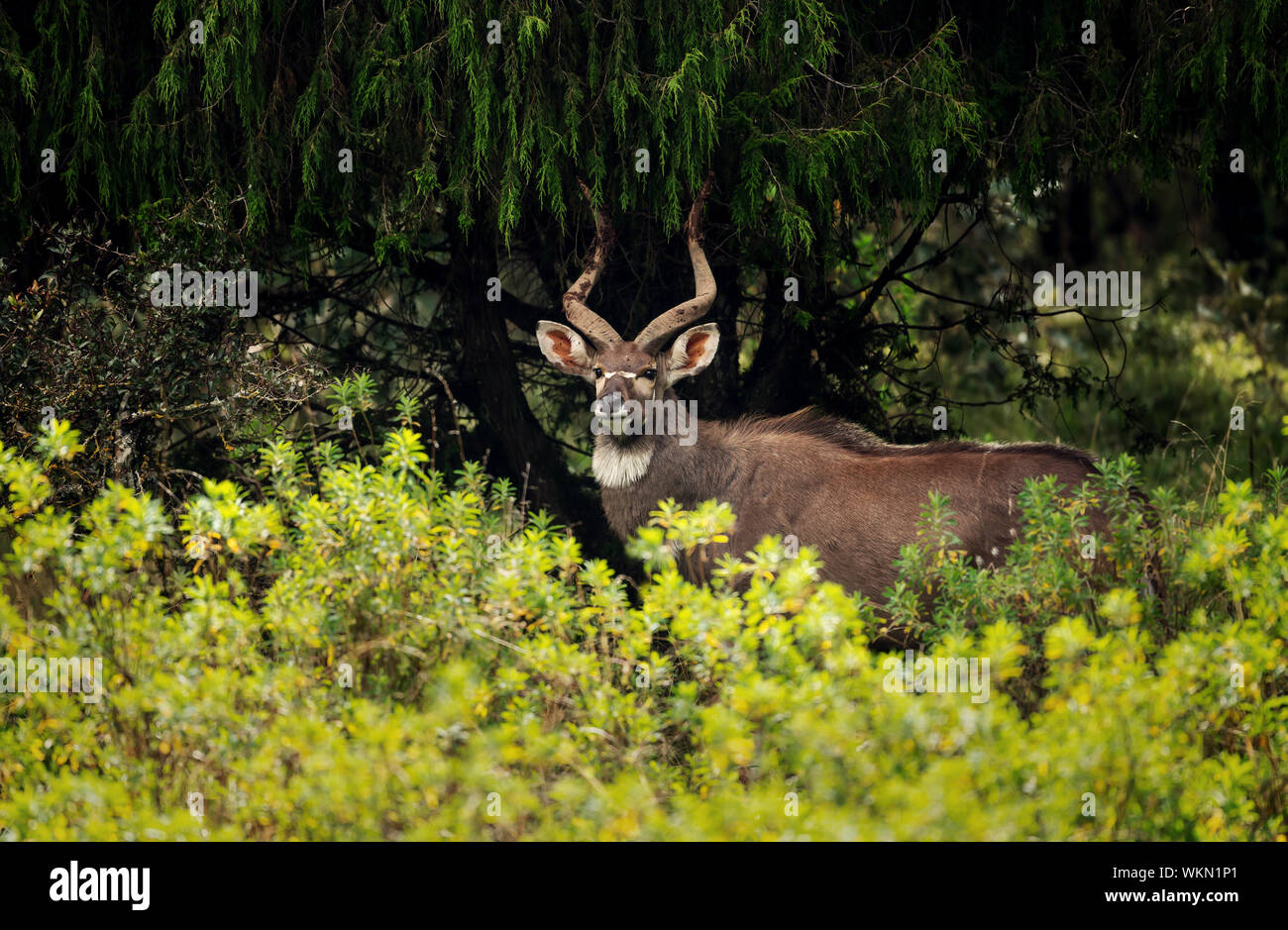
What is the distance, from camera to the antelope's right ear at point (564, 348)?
27.7 ft

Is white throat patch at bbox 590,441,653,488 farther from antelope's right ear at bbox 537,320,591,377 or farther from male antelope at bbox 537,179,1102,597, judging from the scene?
antelope's right ear at bbox 537,320,591,377

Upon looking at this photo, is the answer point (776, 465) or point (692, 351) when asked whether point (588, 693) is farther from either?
point (692, 351)

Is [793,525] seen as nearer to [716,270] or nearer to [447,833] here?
[716,270]

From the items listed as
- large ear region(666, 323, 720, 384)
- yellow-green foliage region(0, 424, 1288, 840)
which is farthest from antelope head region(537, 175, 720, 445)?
yellow-green foliage region(0, 424, 1288, 840)

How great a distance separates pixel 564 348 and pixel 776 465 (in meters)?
1.65

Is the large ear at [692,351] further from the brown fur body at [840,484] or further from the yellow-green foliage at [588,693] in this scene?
the yellow-green foliage at [588,693]

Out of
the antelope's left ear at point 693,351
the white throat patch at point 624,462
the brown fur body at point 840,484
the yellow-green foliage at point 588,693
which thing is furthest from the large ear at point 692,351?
the yellow-green foliage at point 588,693

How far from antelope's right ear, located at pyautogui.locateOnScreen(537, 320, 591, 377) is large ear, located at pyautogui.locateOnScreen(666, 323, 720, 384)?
0.59 metres

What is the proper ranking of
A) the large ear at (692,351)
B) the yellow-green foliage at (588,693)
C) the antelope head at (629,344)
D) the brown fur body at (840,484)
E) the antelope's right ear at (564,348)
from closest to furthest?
the yellow-green foliage at (588,693)
the brown fur body at (840,484)
the antelope head at (629,344)
the large ear at (692,351)
the antelope's right ear at (564,348)

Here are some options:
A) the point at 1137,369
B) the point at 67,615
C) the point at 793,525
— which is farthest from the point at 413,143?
the point at 1137,369

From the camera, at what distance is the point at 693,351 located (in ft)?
27.7

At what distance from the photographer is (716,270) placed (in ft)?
32.1

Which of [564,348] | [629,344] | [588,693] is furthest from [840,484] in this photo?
[588,693]
